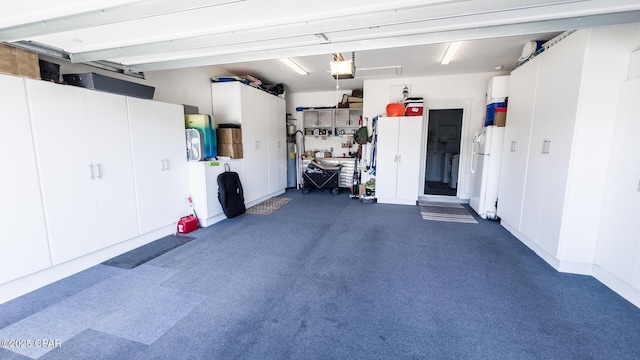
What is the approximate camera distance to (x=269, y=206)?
5.19 metres

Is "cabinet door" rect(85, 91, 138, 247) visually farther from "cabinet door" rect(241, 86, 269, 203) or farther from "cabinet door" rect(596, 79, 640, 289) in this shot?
"cabinet door" rect(596, 79, 640, 289)

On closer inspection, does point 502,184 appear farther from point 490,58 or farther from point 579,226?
point 490,58

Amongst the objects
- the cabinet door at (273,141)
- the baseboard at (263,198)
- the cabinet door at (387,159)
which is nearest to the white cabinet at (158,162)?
the baseboard at (263,198)

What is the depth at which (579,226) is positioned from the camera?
2.52 metres

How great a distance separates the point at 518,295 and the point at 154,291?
322cm

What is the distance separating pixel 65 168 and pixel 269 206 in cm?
316

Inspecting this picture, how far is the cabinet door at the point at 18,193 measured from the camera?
6.76 feet

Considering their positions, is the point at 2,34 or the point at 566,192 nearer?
the point at 2,34

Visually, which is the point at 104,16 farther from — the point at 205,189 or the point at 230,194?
the point at 230,194

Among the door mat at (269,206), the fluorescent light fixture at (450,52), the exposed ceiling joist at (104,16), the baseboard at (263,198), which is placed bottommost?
the door mat at (269,206)

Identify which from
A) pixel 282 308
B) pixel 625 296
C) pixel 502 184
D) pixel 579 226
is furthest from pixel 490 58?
pixel 282 308

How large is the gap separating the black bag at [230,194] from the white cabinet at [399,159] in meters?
2.86

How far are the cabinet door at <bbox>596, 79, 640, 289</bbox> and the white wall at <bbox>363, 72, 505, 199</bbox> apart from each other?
3.09 m

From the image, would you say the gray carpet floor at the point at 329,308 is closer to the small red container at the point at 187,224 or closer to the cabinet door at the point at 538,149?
the cabinet door at the point at 538,149
